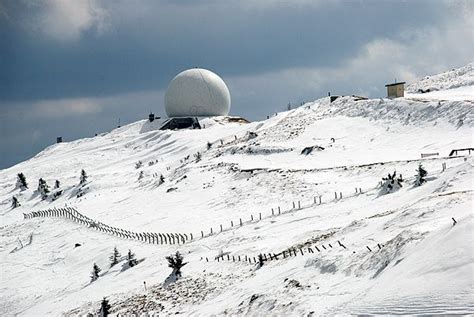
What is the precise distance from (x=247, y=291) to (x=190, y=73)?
292 feet

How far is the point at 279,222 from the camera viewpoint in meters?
30.1

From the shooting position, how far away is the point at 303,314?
43.7ft

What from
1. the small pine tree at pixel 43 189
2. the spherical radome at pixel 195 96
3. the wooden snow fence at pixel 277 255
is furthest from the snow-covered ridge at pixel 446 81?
the wooden snow fence at pixel 277 255

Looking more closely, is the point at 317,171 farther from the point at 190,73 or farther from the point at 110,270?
the point at 190,73

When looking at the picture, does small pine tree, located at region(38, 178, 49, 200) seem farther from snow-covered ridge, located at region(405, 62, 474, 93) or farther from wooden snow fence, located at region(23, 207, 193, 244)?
snow-covered ridge, located at region(405, 62, 474, 93)

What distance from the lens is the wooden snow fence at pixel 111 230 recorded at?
32.2m

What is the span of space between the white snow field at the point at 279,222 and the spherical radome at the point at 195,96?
71.5 feet

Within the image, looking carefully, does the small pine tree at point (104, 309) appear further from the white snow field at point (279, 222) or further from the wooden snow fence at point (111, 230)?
the wooden snow fence at point (111, 230)

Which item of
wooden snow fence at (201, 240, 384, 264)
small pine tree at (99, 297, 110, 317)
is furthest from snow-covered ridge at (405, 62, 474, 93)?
small pine tree at (99, 297, 110, 317)

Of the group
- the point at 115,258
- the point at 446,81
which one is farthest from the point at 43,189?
the point at 446,81

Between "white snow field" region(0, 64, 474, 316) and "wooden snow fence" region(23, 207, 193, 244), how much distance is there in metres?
0.70

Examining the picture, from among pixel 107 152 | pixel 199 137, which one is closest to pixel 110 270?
pixel 199 137

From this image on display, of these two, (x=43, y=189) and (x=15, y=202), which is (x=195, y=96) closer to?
(x=43, y=189)

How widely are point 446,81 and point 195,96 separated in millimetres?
44954
